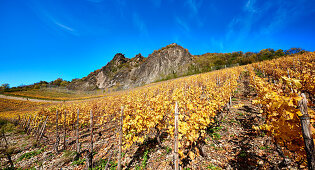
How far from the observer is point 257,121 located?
5.95 metres

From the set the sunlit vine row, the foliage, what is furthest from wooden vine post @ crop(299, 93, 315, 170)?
the foliage

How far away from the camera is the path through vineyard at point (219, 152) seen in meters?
3.94

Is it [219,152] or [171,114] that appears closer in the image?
[219,152]

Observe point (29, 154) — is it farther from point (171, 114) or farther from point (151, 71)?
point (151, 71)

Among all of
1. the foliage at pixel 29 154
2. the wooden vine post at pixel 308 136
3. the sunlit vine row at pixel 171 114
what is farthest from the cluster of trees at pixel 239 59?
the foliage at pixel 29 154

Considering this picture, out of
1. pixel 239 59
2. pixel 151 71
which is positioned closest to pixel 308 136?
pixel 239 59

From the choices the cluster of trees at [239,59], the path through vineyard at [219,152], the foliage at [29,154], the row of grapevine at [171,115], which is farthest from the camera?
the cluster of trees at [239,59]

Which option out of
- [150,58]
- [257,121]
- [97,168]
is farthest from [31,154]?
[150,58]

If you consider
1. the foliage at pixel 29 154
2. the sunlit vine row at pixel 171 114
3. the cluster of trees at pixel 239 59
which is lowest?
the foliage at pixel 29 154

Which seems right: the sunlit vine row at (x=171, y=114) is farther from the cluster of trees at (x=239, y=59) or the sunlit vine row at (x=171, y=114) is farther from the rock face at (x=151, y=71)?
the rock face at (x=151, y=71)

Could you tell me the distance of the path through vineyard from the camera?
3.94m

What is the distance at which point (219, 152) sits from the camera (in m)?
4.64

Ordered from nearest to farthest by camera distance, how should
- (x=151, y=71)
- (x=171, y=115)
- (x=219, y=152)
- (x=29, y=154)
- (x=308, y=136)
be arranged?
(x=308, y=136) → (x=219, y=152) → (x=171, y=115) → (x=29, y=154) → (x=151, y=71)

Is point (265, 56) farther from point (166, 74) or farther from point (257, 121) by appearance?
point (257, 121)
